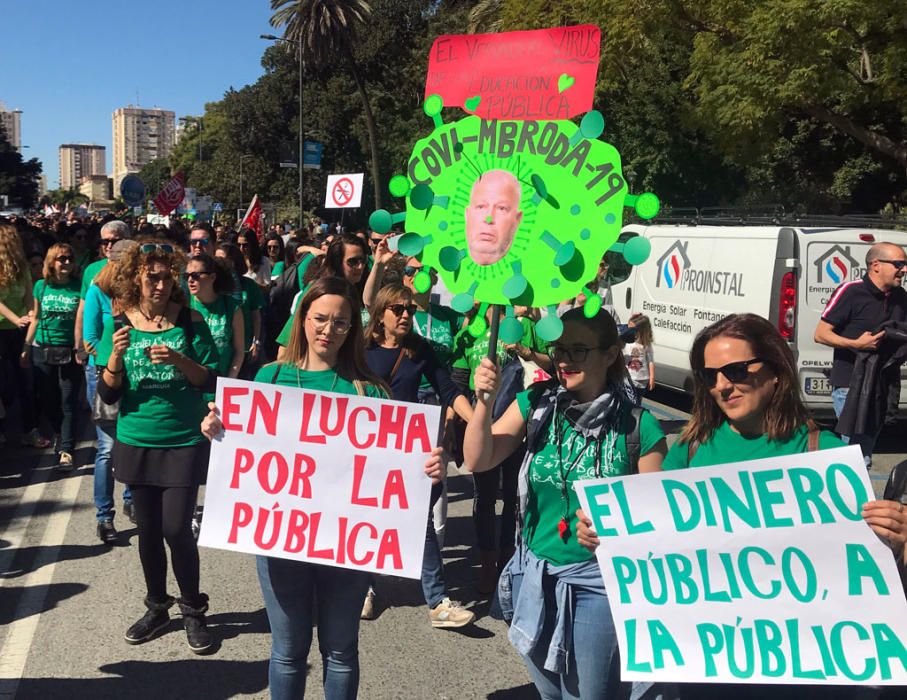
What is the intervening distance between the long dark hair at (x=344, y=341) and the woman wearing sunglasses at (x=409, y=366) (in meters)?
1.08

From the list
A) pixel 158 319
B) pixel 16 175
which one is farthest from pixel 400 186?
pixel 16 175

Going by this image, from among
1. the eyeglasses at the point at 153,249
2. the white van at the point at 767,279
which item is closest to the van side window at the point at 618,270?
the white van at the point at 767,279

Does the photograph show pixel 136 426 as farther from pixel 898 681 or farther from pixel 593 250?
pixel 898 681

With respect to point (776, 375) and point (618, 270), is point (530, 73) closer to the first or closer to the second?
point (776, 375)

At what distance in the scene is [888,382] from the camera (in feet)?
21.3

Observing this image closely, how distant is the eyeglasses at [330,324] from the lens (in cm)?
343

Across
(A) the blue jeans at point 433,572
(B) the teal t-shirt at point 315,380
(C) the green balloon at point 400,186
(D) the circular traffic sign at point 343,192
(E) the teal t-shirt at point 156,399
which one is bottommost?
(A) the blue jeans at point 433,572

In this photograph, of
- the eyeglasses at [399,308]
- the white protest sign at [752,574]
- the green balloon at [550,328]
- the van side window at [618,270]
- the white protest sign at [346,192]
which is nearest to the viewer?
the white protest sign at [752,574]

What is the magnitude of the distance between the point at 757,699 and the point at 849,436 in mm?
4262

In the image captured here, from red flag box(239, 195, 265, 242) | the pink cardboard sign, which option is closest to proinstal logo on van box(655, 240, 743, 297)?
the pink cardboard sign

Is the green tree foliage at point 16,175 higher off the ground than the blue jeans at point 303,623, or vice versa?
the green tree foliage at point 16,175

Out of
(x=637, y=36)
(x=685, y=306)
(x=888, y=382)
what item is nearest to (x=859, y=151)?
(x=637, y=36)

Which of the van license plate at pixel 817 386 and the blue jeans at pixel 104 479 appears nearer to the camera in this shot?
the blue jeans at pixel 104 479

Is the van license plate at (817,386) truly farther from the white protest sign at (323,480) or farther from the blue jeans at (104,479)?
the white protest sign at (323,480)
